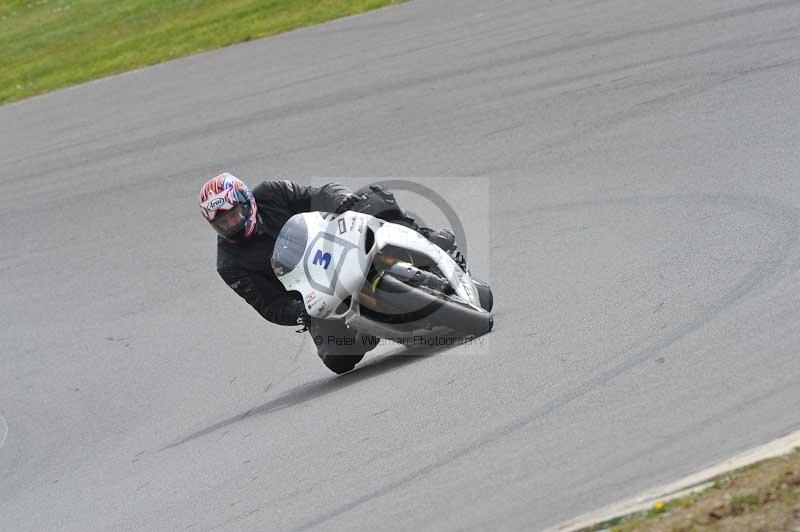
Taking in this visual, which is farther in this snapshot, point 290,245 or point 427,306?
point 290,245

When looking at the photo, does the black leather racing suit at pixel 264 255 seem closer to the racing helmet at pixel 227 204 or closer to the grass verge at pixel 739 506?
the racing helmet at pixel 227 204

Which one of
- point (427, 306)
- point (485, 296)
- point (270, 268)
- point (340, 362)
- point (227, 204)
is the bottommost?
point (340, 362)

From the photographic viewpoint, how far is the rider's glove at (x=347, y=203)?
26.2 ft

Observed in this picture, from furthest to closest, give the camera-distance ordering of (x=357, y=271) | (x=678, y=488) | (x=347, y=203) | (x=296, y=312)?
(x=296, y=312), (x=347, y=203), (x=357, y=271), (x=678, y=488)

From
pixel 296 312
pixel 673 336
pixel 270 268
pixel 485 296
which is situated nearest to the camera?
pixel 673 336

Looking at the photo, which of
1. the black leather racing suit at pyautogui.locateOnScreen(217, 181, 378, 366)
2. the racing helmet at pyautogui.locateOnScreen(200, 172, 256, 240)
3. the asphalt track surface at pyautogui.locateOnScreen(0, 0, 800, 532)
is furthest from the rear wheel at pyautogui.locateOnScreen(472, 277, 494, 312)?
the racing helmet at pyautogui.locateOnScreen(200, 172, 256, 240)

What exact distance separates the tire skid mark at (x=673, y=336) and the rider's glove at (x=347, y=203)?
2.25 meters

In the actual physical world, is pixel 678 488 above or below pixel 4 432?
above

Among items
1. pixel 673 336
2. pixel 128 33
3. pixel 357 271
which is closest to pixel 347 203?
pixel 357 271

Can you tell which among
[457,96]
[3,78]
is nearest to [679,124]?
[457,96]

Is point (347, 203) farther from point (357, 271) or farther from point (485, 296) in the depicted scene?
point (485, 296)

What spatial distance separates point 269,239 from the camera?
Answer: 8625 millimetres

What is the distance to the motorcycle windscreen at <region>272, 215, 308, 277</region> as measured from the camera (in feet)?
25.7

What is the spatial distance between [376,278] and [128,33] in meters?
14.7
